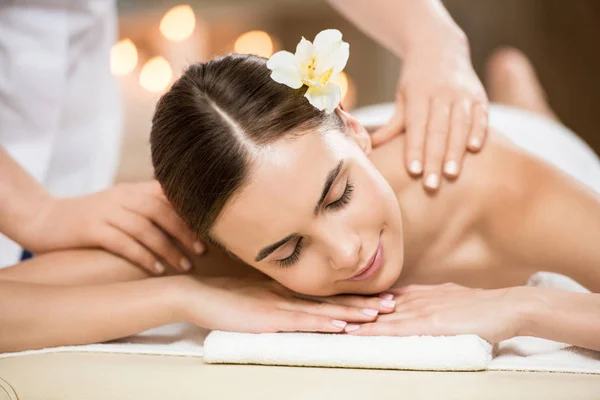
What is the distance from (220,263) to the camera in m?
1.50

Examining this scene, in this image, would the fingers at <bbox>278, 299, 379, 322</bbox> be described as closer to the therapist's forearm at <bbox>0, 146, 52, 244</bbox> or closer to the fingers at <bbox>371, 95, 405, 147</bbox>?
the fingers at <bbox>371, 95, 405, 147</bbox>

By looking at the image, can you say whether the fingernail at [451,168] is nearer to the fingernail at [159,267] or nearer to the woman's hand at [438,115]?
the woman's hand at [438,115]

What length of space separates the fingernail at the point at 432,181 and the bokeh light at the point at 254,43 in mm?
2316

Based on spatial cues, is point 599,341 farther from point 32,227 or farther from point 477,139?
point 32,227

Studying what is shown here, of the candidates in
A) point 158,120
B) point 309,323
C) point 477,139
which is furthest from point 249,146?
point 477,139

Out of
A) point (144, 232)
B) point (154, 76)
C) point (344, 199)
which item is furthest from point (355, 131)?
point (154, 76)

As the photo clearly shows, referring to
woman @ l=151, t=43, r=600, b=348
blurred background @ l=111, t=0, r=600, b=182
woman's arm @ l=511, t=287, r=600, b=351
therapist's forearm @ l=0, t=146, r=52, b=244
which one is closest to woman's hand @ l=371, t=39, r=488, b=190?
woman @ l=151, t=43, r=600, b=348

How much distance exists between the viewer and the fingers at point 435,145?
141 cm

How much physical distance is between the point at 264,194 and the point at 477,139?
0.53m

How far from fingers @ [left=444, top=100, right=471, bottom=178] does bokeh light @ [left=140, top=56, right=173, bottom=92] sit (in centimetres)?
215

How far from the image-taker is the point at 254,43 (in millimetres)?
3805

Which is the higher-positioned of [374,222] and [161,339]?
[374,222]

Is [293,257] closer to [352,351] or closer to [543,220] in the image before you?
[352,351]

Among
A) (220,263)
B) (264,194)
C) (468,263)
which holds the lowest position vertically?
(468,263)
